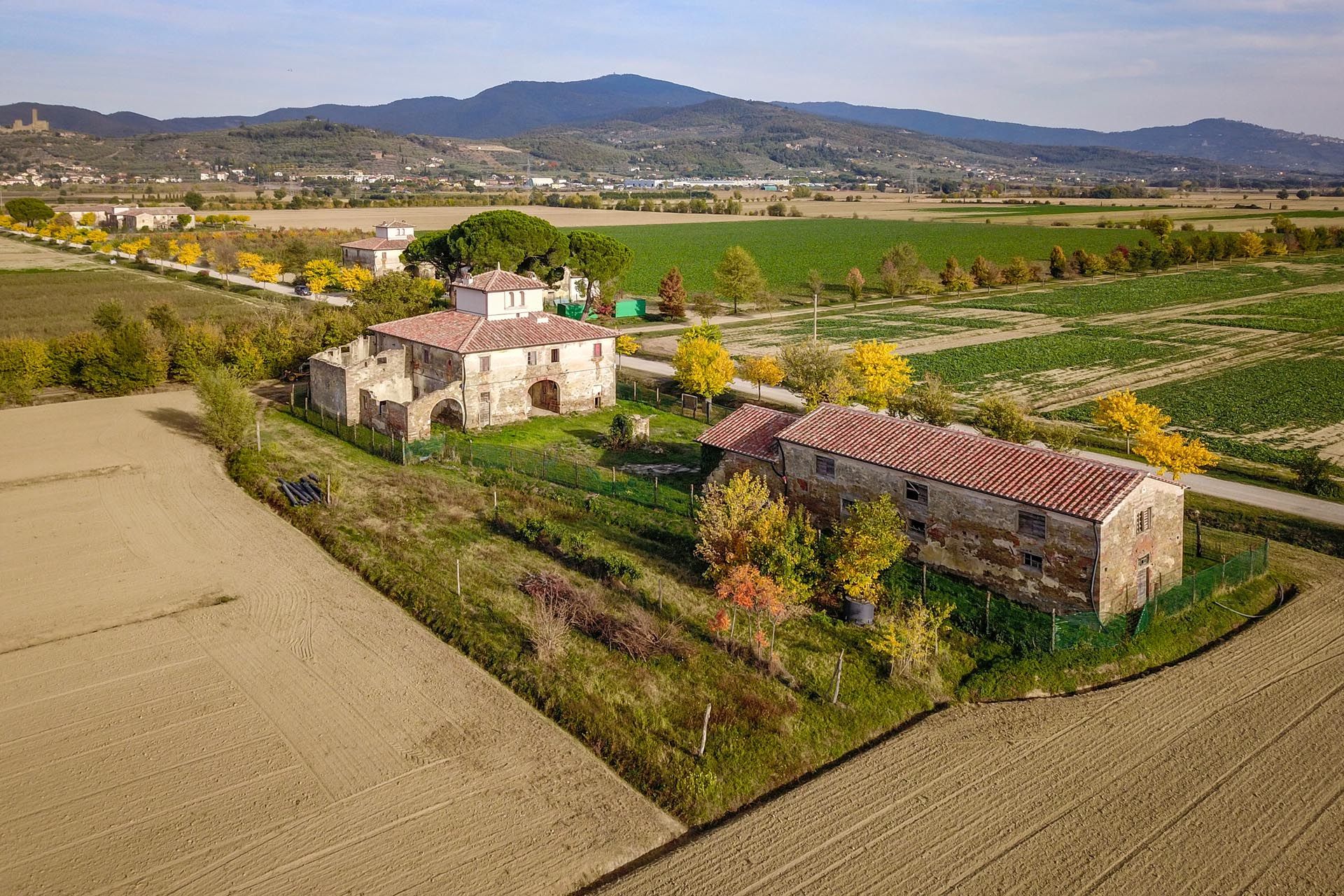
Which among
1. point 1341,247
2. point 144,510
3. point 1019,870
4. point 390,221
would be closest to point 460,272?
point 144,510

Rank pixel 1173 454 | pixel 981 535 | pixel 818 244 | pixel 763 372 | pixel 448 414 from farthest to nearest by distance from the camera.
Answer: pixel 818 244 → pixel 763 372 → pixel 448 414 → pixel 1173 454 → pixel 981 535

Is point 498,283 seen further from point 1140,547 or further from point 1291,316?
point 1291,316

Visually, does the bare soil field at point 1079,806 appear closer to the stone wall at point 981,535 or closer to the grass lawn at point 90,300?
the stone wall at point 981,535

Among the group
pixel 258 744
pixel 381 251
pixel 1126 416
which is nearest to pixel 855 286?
pixel 381 251

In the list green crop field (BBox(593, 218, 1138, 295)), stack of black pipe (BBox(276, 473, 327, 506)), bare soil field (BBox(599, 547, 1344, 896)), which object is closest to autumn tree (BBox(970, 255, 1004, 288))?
green crop field (BBox(593, 218, 1138, 295))

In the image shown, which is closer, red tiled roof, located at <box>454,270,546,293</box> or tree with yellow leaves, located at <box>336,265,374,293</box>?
red tiled roof, located at <box>454,270,546,293</box>

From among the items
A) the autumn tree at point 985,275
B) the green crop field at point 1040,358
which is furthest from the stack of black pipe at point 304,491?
the autumn tree at point 985,275

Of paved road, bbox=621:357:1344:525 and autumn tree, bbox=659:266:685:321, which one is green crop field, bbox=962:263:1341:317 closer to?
autumn tree, bbox=659:266:685:321
